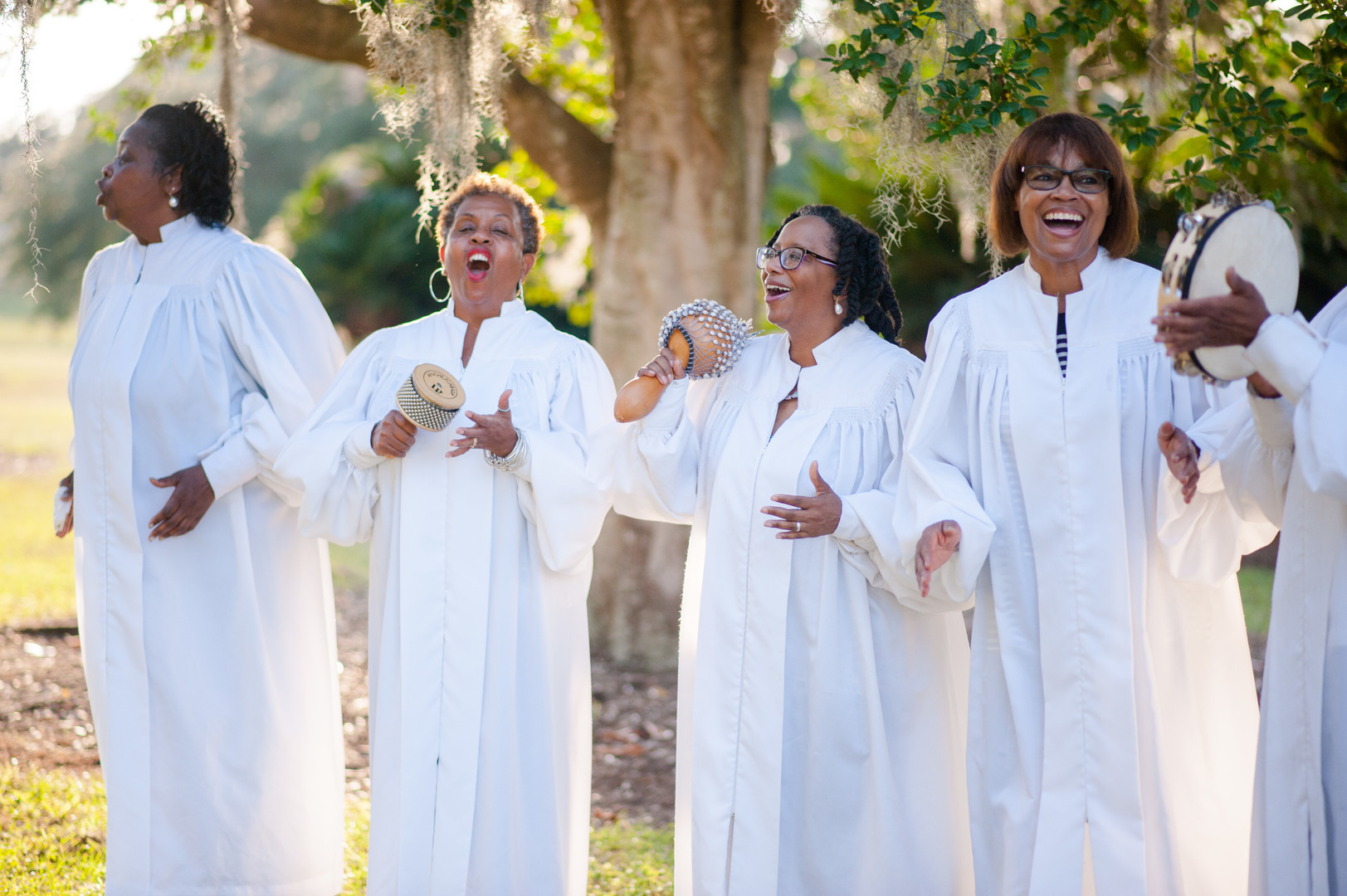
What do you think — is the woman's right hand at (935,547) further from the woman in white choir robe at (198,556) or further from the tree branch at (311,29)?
the tree branch at (311,29)

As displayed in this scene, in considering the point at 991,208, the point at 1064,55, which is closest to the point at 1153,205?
the point at 1064,55

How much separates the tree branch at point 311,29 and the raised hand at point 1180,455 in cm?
450

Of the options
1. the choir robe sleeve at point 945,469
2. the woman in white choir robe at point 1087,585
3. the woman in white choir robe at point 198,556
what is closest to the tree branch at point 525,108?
the woman in white choir robe at point 198,556

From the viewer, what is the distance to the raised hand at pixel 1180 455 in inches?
121

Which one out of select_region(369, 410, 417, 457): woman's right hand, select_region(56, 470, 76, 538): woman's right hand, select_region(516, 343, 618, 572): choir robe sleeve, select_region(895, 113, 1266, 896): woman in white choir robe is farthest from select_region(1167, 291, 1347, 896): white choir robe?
select_region(56, 470, 76, 538): woman's right hand

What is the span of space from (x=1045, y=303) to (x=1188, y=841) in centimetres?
151

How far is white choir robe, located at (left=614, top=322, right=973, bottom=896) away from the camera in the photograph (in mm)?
3512

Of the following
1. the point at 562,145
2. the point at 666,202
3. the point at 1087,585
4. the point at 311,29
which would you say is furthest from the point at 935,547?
the point at 311,29

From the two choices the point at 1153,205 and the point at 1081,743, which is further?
the point at 1153,205

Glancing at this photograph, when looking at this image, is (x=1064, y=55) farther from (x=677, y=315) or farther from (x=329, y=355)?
(x=329, y=355)

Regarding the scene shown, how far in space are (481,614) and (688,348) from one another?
1.04 meters

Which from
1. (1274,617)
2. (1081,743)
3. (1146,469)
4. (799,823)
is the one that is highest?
(1146,469)

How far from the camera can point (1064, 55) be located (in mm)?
6703

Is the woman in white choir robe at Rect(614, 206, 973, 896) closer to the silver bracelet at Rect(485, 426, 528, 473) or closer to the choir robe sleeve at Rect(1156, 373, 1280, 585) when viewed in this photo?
the silver bracelet at Rect(485, 426, 528, 473)
